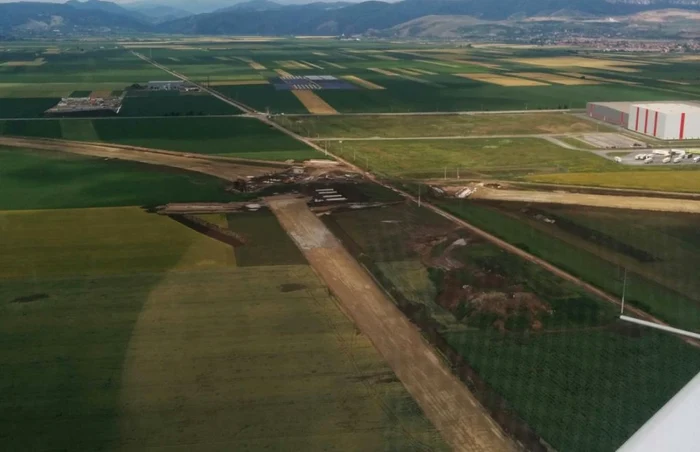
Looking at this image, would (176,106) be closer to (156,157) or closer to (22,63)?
(156,157)

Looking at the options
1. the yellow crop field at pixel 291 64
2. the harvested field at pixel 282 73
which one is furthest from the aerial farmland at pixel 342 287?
the yellow crop field at pixel 291 64

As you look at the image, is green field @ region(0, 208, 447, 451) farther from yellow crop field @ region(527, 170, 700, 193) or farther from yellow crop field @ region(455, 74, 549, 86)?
yellow crop field @ region(455, 74, 549, 86)

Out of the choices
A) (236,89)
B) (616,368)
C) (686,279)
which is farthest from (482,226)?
(236,89)

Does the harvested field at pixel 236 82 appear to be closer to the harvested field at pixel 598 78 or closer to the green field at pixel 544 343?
the harvested field at pixel 598 78

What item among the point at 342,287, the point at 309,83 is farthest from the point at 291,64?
the point at 342,287

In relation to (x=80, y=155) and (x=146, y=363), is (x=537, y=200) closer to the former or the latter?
(x=146, y=363)

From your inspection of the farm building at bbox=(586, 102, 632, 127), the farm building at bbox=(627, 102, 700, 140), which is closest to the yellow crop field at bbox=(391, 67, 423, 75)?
the farm building at bbox=(586, 102, 632, 127)
